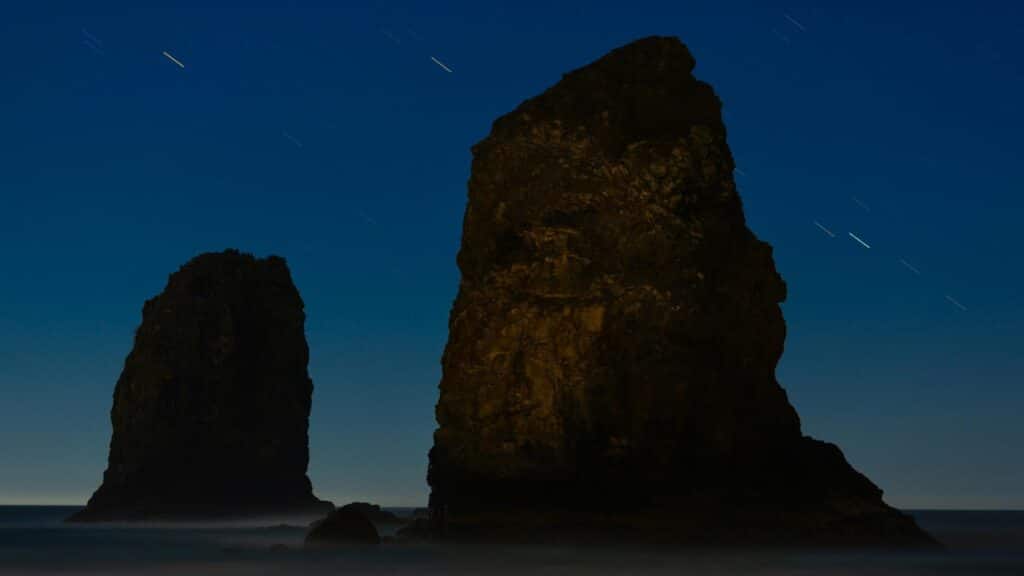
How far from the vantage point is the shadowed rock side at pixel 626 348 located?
124 ft

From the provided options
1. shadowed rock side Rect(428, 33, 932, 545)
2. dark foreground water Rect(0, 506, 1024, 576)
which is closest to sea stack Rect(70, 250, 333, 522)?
dark foreground water Rect(0, 506, 1024, 576)

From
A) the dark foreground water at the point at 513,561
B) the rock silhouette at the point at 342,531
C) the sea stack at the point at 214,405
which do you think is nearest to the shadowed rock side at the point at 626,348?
the dark foreground water at the point at 513,561

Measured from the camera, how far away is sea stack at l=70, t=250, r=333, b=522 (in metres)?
88.5

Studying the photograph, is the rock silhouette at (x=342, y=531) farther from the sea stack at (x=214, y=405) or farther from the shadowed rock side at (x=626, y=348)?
the sea stack at (x=214, y=405)

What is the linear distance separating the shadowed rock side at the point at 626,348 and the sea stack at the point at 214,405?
5245 centimetres

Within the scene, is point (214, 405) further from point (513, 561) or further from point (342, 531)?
point (513, 561)

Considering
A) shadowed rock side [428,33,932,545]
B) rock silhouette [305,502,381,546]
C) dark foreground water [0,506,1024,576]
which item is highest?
shadowed rock side [428,33,932,545]

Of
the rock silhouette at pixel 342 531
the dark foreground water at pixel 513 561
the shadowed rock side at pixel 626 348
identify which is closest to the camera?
the dark foreground water at pixel 513 561

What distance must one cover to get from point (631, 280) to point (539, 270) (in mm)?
2986

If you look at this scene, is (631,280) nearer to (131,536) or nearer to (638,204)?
(638,204)

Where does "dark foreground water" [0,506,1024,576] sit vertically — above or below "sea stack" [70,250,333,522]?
below

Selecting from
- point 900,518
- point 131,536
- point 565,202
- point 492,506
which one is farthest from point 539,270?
point 131,536

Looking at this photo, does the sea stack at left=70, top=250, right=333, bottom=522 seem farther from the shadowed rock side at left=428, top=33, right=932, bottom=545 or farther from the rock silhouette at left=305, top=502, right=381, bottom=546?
the shadowed rock side at left=428, top=33, right=932, bottom=545

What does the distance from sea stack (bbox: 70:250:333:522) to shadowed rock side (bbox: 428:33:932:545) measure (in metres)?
52.5
